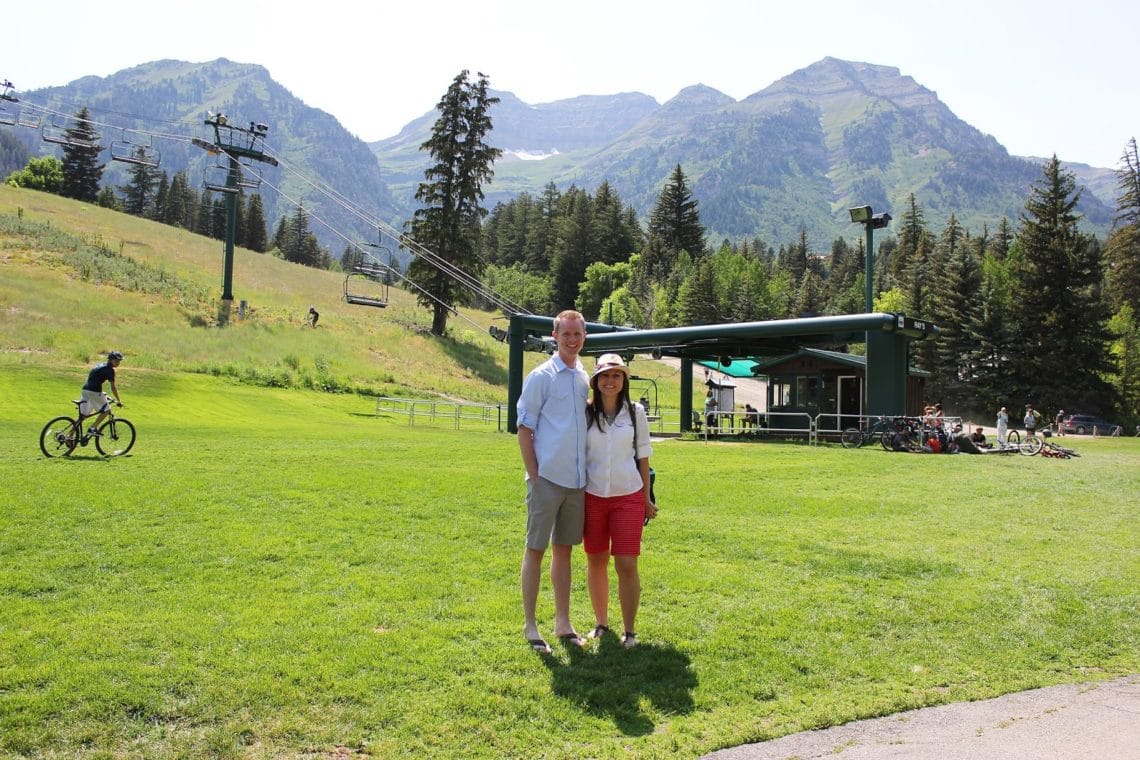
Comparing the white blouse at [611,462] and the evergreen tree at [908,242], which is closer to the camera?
the white blouse at [611,462]

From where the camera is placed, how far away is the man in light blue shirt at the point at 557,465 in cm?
489

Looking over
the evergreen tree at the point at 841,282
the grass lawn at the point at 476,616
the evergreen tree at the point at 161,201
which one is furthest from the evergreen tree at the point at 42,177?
the grass lawn at the point at 476,616

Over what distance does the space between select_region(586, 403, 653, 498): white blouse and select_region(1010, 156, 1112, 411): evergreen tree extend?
52621 mm

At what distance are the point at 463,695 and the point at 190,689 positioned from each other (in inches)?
53.7

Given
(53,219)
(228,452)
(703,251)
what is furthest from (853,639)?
(703,251)

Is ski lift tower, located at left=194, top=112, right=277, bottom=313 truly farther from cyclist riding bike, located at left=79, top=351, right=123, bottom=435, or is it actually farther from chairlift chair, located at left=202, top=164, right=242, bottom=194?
cyclist riding bike, located at left=79, top=351, right=123, bottom=435

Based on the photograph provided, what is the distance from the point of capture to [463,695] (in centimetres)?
403

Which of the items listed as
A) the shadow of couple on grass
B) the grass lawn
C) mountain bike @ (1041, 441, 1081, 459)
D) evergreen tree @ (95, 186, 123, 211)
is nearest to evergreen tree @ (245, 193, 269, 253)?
evergreen tree @ (95, 186, 123, 211)

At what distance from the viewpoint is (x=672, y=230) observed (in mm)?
106250

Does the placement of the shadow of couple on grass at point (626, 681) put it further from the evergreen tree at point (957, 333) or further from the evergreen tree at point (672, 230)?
the evergreen tree at point (672, 230)

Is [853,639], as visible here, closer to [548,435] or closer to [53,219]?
[548,435]

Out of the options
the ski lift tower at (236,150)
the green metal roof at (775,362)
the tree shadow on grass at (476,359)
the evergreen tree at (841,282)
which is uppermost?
the evergreen tree at (841,282)

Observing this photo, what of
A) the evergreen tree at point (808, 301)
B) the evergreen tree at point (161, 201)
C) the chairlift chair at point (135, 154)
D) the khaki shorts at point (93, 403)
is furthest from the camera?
the evergreen tree at point (161, 201)

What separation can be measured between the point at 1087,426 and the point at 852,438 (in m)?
29.3
